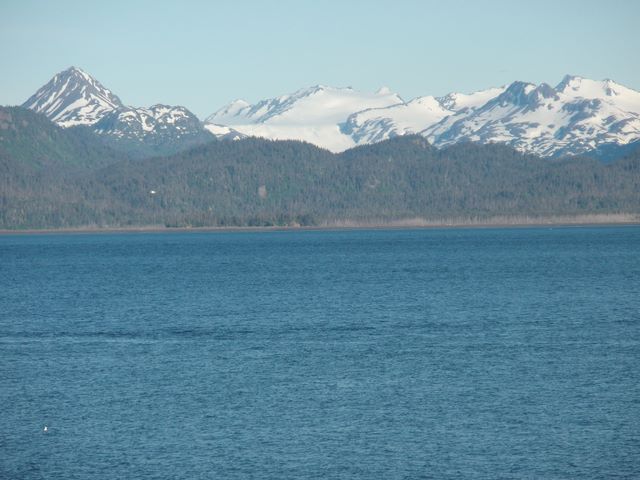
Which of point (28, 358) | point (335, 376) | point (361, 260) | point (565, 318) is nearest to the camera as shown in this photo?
point (335, 376)

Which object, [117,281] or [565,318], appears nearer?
[565,318]

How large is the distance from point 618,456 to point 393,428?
8716 mm

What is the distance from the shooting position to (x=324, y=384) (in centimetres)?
5025

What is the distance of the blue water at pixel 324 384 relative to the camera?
38.0m

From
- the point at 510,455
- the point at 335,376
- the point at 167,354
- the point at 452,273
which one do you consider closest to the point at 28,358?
the point at 167,354

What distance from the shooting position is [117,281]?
123 metres

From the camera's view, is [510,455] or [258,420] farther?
[258,420]

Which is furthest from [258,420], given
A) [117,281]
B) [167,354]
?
[117,281]

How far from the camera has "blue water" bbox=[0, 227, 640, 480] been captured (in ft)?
125

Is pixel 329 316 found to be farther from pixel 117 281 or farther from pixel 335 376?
pixel 117 281

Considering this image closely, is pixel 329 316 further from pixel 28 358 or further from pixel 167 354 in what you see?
pixel 28 358

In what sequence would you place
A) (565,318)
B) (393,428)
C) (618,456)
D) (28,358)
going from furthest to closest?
(565,318) < (28,358) < (393,428) < (618,456)

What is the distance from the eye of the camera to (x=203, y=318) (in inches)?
3137

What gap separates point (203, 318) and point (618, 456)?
4631cm
